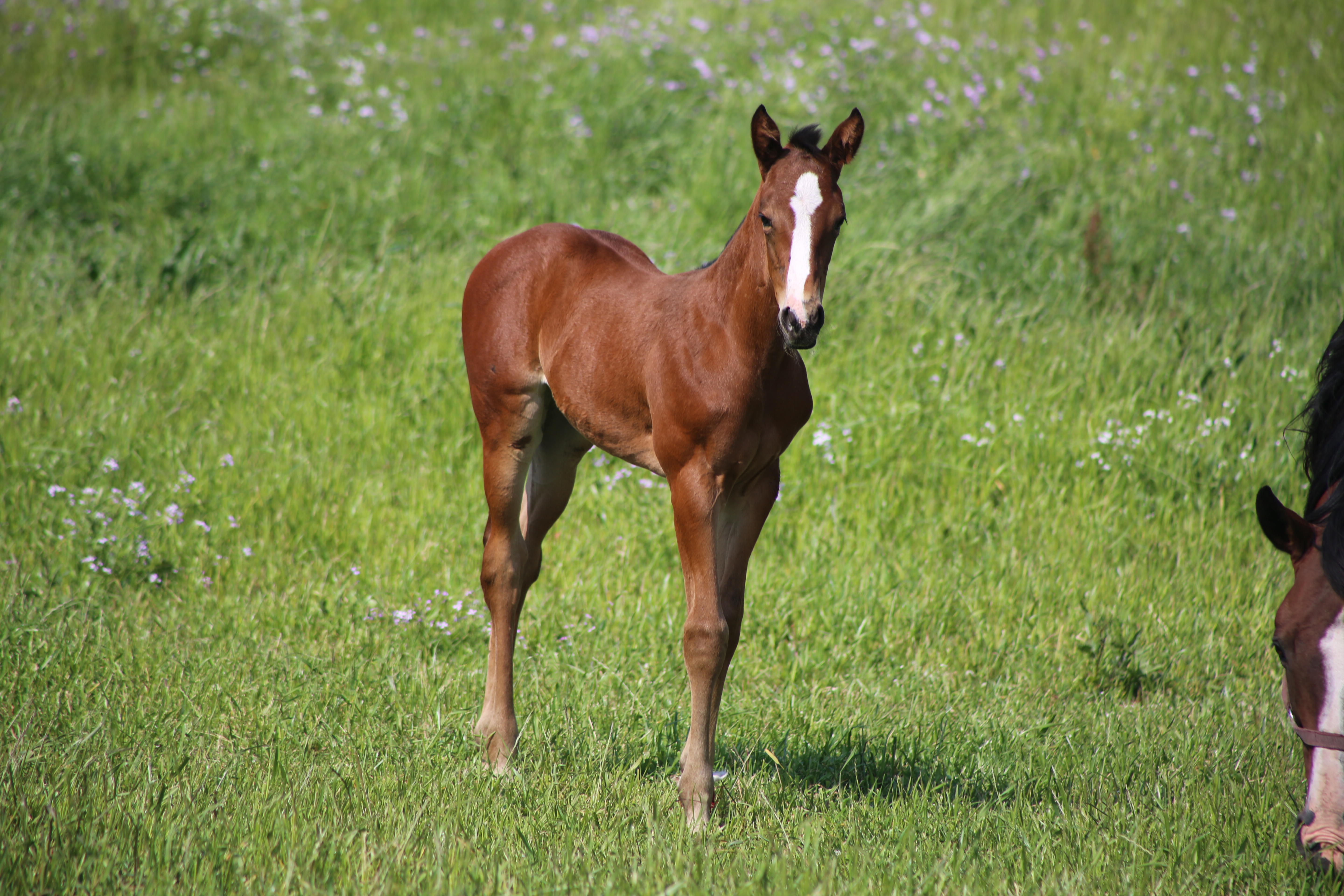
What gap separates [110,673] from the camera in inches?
154

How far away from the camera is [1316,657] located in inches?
105

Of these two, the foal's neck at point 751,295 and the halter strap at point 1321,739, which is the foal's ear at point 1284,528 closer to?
the halter strap at point 1321,739

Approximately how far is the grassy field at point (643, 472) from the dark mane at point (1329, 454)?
0.88m

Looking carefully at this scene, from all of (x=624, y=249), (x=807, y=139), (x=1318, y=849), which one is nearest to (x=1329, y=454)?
(x=1318, y=849)

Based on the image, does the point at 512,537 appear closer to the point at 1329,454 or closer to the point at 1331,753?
the point at 1331,753

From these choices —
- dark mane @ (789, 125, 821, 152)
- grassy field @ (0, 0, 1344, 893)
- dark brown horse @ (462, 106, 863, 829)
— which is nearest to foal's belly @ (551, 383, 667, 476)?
dark brown horse @ (462, 106, 863, 829)

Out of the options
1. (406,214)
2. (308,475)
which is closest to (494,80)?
(406,214)

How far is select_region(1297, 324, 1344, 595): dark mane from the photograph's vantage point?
2.71 m

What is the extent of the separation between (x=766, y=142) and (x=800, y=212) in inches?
13.7

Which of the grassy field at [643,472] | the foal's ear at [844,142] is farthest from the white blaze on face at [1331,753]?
the foal's ear at [844,142]

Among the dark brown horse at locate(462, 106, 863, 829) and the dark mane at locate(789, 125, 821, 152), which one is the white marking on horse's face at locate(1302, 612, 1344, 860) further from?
the dark mane at locate(789, 125, 821, 152)

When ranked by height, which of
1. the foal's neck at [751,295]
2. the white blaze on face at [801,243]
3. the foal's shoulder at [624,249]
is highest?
the white blaze on face at [801,243]

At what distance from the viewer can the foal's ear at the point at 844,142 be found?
291cm

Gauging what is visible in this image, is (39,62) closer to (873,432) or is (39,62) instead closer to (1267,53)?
(873,432)
